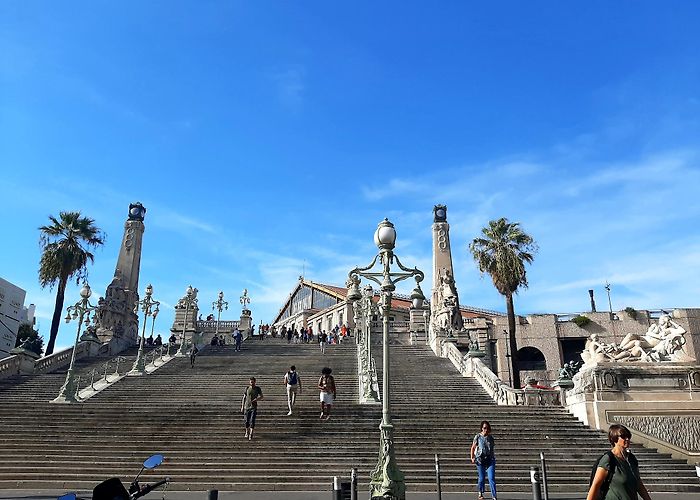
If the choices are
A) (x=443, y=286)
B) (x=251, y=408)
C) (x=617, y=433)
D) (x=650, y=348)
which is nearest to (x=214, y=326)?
(x=443, y=286)

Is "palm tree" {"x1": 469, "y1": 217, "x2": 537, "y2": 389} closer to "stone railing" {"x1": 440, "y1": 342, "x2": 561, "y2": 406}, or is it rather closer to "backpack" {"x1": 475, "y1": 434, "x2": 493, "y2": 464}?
"stone railing" {"x1": 440, "y1": 342, "x2": 561, "y2": 406}

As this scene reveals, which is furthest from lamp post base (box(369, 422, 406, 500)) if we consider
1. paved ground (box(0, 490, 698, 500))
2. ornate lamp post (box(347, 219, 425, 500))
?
paved ground (box(0, 490, 698, 500))

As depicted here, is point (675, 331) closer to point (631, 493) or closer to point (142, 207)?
point (631, 493)

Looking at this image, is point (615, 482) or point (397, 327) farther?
point (397, 327)

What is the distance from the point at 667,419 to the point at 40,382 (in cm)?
2429

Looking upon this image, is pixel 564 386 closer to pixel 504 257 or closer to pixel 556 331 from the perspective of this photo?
pixel 504 257

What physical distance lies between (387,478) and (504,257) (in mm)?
25402

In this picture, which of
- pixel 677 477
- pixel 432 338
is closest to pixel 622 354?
pixel 677 477

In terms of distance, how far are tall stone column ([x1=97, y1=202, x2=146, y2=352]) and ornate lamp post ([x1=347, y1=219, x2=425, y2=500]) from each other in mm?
29768

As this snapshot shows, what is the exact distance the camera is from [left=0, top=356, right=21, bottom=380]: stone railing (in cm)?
2252

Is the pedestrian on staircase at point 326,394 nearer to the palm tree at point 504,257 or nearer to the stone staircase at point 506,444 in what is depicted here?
the stone staircase at point 506,444

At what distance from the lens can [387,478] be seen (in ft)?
24.8

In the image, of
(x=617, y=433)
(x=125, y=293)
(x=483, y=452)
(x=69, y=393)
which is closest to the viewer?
(x=617, y=433)

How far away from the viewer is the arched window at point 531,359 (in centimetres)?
4041
